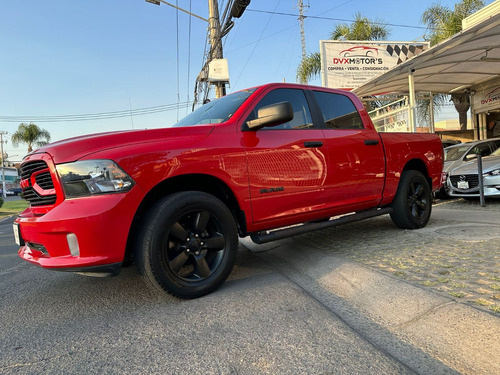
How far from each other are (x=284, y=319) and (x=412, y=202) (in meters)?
3.36

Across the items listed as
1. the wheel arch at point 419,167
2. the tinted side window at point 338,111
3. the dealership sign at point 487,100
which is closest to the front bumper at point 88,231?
the tinted side window at point 338,111

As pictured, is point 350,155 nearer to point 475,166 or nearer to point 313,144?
point 313,144

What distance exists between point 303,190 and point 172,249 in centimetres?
144

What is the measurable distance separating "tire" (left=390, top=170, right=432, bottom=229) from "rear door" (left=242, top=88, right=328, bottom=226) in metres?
1.66

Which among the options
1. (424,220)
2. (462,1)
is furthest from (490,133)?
(424,220)

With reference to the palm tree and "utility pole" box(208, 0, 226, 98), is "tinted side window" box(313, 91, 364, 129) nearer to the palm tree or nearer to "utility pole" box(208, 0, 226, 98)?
"utility pole" box(208, 0, 226, 98)

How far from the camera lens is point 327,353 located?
1.94 meters

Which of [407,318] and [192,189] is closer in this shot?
[407,318]

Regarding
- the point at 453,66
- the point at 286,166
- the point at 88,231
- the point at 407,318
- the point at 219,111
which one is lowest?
the point at 407,318

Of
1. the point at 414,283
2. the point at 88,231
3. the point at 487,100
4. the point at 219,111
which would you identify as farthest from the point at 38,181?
the point at 487,100

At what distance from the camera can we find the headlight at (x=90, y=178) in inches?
96.5

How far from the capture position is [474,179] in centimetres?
757

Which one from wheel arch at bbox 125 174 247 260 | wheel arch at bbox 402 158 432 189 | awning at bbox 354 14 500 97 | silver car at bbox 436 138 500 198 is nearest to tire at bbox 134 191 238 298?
wheel arch at bbox 125 174 247 260

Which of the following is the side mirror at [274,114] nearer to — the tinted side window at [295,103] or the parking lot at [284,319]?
the tinted side window at [295,103]
